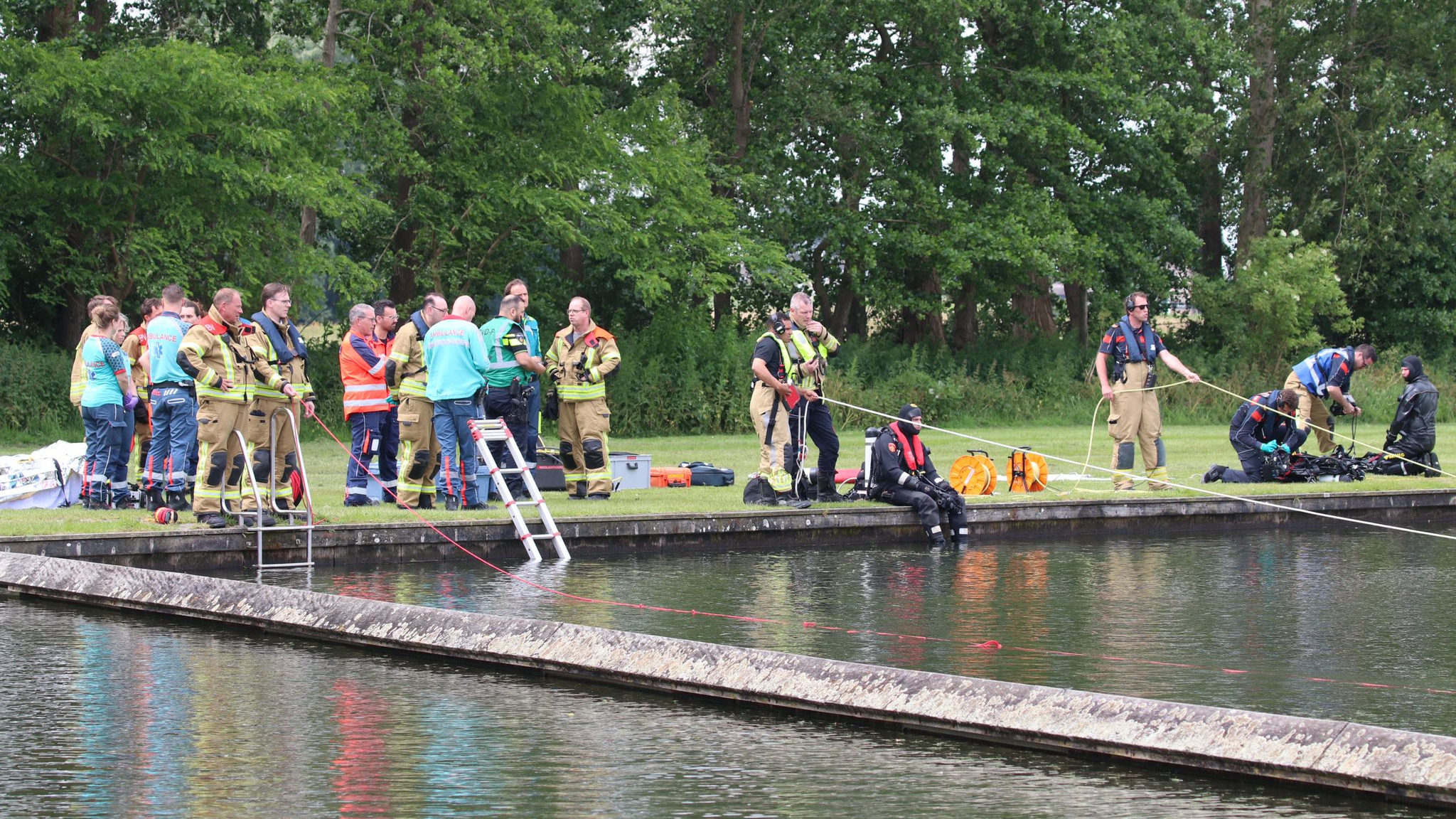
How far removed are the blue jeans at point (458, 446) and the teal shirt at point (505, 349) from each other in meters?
0.93

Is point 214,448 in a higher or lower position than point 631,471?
higher

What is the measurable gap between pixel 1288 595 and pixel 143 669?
22.8ft

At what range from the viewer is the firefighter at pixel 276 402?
12.6 meters

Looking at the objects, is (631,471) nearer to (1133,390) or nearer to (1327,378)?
(1133,390)

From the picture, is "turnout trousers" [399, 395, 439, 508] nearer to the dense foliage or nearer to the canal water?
the canal water

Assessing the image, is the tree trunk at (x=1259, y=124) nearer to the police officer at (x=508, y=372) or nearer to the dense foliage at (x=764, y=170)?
the dense foliage at (x=764, y=170)

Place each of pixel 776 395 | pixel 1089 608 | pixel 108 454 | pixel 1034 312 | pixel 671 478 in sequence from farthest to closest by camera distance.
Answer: pixel 1034 312 < pixel 671 478 < pixel 776 395 < pixel 108 454 < pixel 1089 608

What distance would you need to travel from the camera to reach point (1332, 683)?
7.59 m

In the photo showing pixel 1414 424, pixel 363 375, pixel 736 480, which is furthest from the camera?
pixel 1414 424

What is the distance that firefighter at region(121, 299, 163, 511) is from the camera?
45.0 ft

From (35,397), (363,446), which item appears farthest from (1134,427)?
(35,397)

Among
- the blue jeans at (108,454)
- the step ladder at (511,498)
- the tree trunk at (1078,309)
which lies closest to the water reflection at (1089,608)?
the step ladder at (511,498)

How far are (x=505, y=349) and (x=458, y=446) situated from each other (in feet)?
3.76

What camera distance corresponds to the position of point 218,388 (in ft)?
40.4
